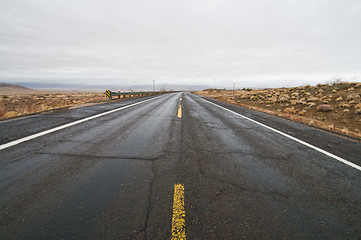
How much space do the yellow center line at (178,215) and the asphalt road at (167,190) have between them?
5 centimetres

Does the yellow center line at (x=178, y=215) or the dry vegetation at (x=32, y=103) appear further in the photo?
the dry vegetation at (x=32, y=103)

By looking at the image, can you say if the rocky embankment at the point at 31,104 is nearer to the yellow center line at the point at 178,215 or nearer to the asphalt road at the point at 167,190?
the asphalt road at the point at 167,190

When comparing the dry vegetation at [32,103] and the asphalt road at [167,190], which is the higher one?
the dry vegetation at [32,103]

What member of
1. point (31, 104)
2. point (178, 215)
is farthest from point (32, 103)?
point (178, 215)

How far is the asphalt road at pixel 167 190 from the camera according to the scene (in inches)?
66.3

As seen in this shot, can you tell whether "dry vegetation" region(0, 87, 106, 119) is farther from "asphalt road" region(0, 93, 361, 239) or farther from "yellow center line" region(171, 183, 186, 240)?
"yellow center line" region(171, 183, 186, 240)

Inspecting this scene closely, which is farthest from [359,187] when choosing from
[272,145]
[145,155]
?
[145,155]

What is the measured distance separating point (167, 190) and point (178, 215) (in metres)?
0.48

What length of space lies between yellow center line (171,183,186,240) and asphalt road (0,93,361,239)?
52 millimetres

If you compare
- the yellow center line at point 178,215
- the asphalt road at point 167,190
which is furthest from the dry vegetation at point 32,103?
the yellow center line at point 178,215

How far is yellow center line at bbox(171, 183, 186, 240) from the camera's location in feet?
5.20

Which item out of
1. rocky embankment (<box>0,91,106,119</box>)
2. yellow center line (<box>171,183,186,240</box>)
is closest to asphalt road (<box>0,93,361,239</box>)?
yellow center line (<box>171,183,186,240</box>)

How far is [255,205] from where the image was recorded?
6.83 feet

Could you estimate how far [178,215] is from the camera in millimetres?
1811
